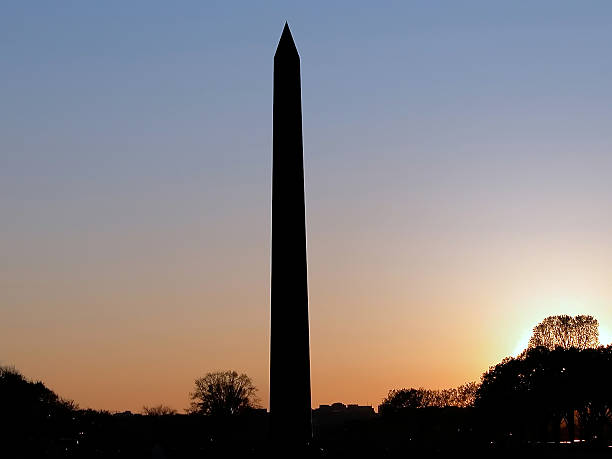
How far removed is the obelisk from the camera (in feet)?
104

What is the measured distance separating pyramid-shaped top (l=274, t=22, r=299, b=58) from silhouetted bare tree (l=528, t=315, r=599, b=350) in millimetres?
54991

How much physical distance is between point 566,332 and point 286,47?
5675 centimetres

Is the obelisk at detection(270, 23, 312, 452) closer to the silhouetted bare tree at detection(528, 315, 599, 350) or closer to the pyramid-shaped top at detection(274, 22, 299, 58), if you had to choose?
the pyramid-shaped top at detection(274, 22, 299, 58)

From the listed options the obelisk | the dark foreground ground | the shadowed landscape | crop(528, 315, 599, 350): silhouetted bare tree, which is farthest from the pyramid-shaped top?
crop(528, 315, 599, 350): silhouetted bare tree

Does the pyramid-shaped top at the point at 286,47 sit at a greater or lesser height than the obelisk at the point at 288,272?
greater

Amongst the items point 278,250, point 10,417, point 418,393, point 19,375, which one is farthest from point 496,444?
point 418,393

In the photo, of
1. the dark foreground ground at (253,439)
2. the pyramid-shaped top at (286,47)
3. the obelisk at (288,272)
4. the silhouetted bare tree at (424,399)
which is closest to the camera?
the obelisk at (288,272)

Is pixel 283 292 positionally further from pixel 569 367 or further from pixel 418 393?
pixel 418 393

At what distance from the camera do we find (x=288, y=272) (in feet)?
107

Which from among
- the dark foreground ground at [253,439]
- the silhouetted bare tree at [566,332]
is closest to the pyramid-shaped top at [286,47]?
the dark foreground ground at [253,439]

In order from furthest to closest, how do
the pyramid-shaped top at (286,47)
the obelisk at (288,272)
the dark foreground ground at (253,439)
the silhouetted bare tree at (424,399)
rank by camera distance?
the silhouetted bare tree at (424,399) < the dark foreground ground at (253,439) < the pyramid-shaped top at (286,47) < the obelisk at (288,272)

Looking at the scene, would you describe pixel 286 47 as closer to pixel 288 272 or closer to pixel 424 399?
pixel 288 272

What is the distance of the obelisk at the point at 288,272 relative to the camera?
31.8 metres

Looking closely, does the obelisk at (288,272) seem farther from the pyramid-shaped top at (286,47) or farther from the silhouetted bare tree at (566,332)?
the silhouetted bare tree at (566,332)
